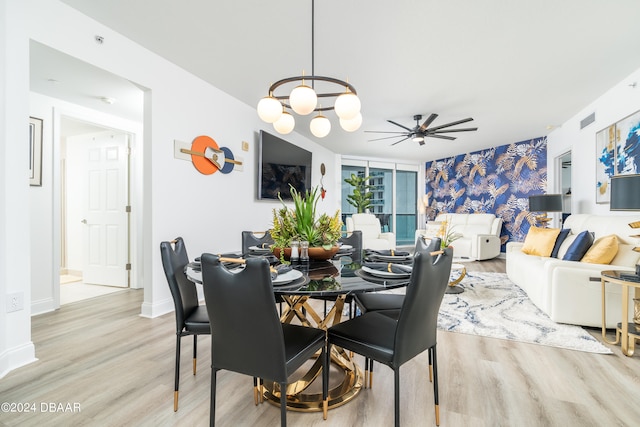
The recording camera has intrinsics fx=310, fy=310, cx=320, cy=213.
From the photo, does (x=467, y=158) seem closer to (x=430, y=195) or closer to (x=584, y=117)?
(x=430, y=195)

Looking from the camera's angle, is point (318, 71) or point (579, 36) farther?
point (318, 71)

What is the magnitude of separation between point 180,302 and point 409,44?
268 cm

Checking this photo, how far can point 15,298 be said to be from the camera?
195 cm

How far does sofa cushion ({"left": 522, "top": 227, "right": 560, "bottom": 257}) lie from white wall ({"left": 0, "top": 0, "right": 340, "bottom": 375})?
3.63 metres

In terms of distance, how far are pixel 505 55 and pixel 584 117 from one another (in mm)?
2569

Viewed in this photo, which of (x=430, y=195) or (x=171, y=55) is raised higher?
(x=171, y=55)

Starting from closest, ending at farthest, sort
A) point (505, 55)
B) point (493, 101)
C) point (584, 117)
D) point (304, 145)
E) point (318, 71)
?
point (505, 55) → point (318, 71) → point (493, 101) → point (584, 117) → point (304, 145)

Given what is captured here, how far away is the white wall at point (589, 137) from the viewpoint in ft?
11.1

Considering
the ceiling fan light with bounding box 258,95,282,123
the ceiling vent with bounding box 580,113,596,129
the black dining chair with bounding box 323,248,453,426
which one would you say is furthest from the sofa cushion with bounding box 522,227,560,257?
the ceiling fan light with bounding box 258,95,282,123

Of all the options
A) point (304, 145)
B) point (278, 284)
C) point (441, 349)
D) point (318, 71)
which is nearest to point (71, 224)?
point (304, 145)

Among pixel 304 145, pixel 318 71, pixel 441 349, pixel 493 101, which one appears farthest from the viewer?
pixel 304 145

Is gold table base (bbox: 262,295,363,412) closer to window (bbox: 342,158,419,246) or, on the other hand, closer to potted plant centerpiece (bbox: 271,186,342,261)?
potted plant centerpiece (bbox: 271,186,342,261)

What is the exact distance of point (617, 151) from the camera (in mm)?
3555

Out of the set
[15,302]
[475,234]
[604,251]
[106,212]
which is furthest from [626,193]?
[106,212]
